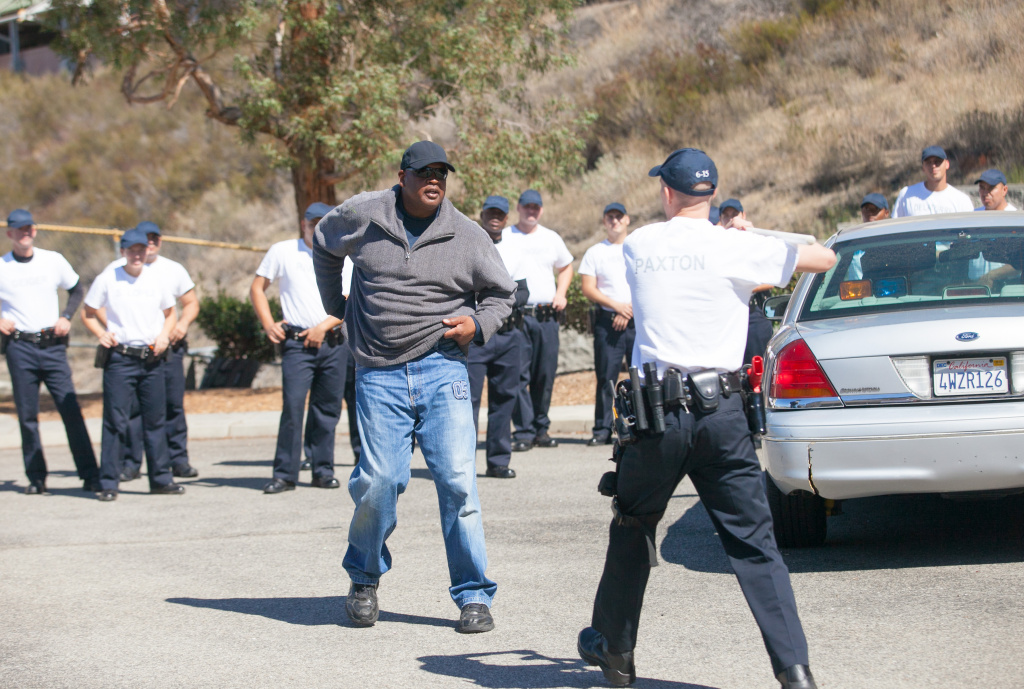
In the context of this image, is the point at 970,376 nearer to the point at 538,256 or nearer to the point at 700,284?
the point at 700,284

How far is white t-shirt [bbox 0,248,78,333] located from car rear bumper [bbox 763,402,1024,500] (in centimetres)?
597

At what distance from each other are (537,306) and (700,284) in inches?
234

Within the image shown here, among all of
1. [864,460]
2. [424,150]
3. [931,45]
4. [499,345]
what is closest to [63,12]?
[499,345]

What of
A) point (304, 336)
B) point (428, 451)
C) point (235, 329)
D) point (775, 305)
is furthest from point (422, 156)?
point (235, 329)

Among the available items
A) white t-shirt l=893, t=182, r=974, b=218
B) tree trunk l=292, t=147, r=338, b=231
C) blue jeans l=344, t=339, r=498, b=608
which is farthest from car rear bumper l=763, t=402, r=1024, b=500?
tree trunk l=292, t=147, r=338, b=231

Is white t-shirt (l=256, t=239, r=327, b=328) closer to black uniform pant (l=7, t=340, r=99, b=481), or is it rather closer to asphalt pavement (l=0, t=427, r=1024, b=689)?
asphalt pavement (l=0, t=427, r=1024, b=689)

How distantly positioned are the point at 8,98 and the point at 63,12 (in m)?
26.0

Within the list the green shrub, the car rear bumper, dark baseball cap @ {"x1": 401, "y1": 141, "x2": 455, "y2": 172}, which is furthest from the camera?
the green shrub

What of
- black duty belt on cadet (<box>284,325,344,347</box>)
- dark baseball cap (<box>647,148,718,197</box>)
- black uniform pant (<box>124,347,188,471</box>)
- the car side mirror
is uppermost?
dark baseball cap (<box>647,148,718,197</box>)

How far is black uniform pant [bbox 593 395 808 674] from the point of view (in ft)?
12.1

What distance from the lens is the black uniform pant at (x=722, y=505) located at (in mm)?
3689

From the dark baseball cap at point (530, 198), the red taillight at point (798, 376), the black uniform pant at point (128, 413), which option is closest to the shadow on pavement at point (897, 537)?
the red taillight at point (798, 376)

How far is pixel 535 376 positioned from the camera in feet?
32.7

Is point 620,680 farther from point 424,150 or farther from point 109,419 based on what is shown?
point 109,419
